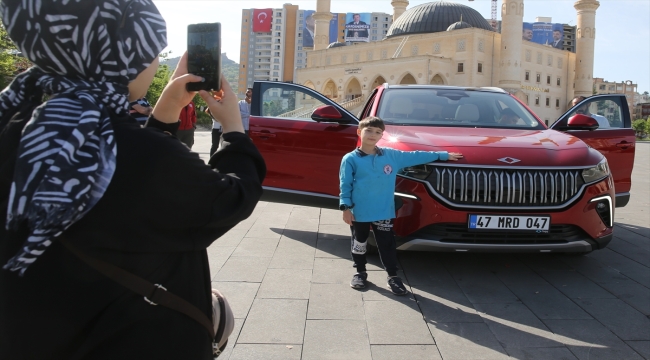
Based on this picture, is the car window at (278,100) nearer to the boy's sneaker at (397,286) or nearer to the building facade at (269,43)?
the boy's sneaker at (397,286)

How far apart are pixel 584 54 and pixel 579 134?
8508cm

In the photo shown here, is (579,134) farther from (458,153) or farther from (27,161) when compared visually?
(27,161)

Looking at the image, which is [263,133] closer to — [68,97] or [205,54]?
[205,54]

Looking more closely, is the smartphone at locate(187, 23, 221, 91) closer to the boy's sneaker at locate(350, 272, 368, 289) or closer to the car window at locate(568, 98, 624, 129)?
the boy's sneaker at locate(350, 272, 368, 289)

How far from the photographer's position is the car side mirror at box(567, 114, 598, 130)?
6207 millimetres

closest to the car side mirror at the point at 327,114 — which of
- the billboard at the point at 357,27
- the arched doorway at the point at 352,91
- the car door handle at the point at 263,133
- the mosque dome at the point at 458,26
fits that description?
the car door handle at the point at 263,133

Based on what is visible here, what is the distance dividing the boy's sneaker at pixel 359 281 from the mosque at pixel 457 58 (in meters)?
63.1

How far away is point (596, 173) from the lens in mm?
4973

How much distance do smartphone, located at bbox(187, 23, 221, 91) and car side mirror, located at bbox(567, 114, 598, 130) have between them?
5383mm

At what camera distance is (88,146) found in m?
1.29

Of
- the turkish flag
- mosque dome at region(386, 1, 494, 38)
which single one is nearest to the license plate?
mosque dome at region(386, 1, 494, 38)

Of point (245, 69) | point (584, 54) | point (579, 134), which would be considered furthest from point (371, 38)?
point (579, 134)

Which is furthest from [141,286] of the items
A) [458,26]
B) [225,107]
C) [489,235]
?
[458,26]

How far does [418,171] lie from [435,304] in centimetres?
110
